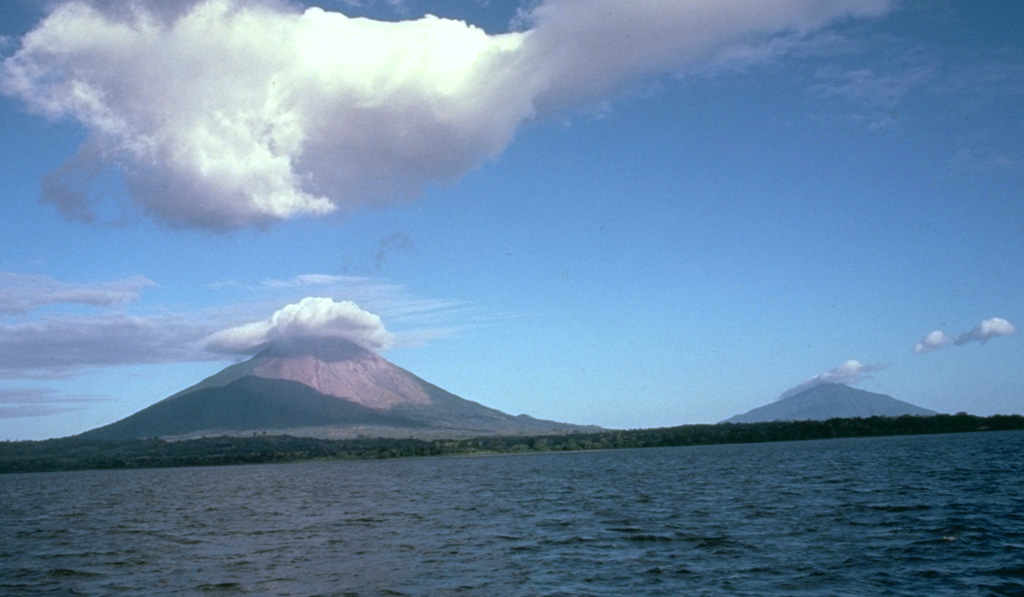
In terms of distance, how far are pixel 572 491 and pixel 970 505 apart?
38.9 meters

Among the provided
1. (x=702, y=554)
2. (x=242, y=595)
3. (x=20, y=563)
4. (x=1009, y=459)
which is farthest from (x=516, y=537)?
(x=1009, y=459)

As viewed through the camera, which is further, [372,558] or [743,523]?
[743,523]

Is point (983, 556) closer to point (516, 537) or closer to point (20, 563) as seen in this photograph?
point (516, 537)

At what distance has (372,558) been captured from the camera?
129 ft

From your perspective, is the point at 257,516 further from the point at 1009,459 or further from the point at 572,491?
the point at 1009,459

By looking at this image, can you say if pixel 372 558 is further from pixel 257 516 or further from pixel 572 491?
pixel 572 491

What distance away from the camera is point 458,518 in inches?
2255

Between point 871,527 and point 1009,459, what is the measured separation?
71.4 meters

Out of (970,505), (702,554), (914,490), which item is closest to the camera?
(702,554)

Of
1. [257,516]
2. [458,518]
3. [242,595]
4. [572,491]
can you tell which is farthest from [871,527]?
[257,516]

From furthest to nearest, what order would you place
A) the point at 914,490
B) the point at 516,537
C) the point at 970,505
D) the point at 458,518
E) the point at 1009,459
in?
the point at 1009,459
the point at 914,490
the point at 458,518
the point at 970,505
the point at 516,537

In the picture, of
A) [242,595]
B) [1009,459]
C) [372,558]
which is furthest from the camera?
[1009,459]

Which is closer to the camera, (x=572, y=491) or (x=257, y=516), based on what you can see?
(x=257, y=516)

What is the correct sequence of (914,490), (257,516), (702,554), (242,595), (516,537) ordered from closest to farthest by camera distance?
(242,595), (702,554), (516,537), (914,490), (257,516)
